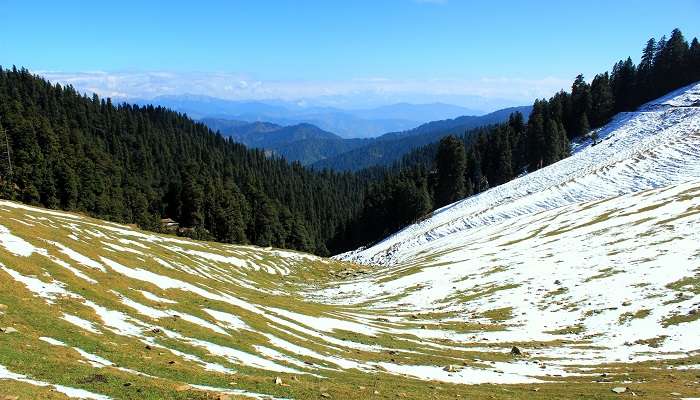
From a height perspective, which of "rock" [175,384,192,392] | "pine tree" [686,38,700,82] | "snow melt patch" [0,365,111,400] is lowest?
"rock" [175,384,192,392]

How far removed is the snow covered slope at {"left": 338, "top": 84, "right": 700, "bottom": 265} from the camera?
88312mm

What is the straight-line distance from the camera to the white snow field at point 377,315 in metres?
18.3

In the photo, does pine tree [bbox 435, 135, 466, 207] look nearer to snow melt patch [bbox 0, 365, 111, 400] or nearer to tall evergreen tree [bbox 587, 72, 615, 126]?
tall evergreen tree [bbox 587, 72, 615, 126]

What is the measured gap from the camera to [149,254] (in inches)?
1998

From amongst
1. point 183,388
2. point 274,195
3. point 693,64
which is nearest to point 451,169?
point 274,195

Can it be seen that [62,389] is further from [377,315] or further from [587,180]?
[587,180]

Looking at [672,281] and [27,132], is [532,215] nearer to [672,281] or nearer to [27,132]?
[672,281]

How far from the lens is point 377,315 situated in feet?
152

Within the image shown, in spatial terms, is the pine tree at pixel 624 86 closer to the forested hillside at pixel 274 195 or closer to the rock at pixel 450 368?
the forested hillside at pixel 274 195

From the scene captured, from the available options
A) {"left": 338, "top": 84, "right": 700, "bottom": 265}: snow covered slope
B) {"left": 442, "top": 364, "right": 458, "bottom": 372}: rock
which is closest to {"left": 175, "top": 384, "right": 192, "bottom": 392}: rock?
{"left": 442, "top": 364, "right": 458, "bottom": 372}: rock

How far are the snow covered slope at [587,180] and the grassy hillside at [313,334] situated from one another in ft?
110

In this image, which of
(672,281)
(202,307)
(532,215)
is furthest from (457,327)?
(532,215)

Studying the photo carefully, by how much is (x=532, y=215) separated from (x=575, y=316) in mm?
52089

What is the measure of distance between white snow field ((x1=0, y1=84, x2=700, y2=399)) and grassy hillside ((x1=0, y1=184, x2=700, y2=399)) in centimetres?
15
